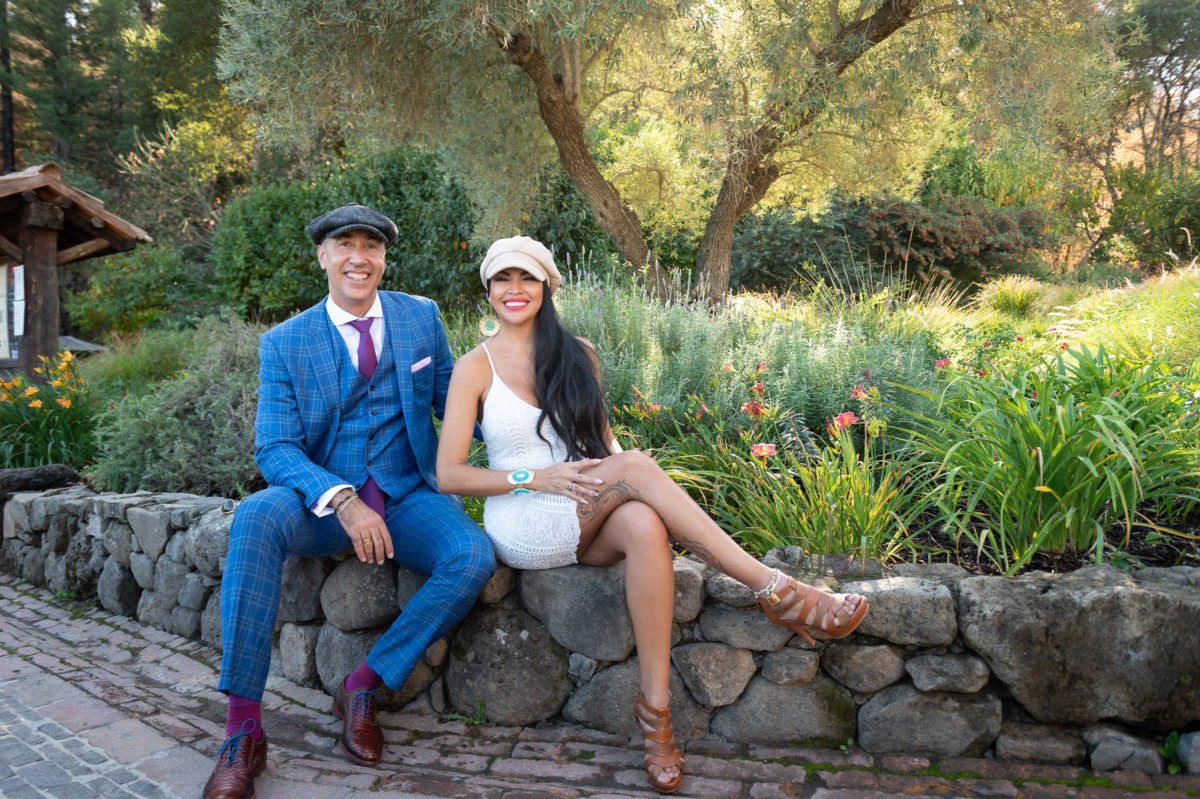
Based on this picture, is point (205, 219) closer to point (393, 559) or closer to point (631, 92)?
point (631, 92)

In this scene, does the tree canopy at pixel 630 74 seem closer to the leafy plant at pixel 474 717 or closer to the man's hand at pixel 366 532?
the man's hand at pixel 366 532

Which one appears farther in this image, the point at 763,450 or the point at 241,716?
the point at 763,450

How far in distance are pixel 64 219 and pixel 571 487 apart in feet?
21.5

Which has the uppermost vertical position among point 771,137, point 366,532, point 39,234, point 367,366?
point 771,137

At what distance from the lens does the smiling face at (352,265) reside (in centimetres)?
274

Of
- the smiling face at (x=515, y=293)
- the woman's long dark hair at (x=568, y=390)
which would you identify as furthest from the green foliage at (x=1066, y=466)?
the smiling face at (x=515, y=293)

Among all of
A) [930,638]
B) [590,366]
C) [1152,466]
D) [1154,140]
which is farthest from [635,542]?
[1154,140]

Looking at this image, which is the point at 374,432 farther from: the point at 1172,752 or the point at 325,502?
the point at 1172,752

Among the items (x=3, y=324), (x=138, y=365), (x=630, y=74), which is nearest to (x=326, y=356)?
(x=3, y=324)

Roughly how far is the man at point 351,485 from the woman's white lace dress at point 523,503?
0.09 m

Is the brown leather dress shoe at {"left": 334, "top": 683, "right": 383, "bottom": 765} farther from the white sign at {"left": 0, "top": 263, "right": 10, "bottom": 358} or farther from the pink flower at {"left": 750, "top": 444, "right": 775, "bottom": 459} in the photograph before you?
the white sign at {"left": 0, "top": 263, "right": 10, "bottom": 358}

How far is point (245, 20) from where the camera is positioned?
595 centimetres

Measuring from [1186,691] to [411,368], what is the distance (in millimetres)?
2501

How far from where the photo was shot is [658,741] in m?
2.24
